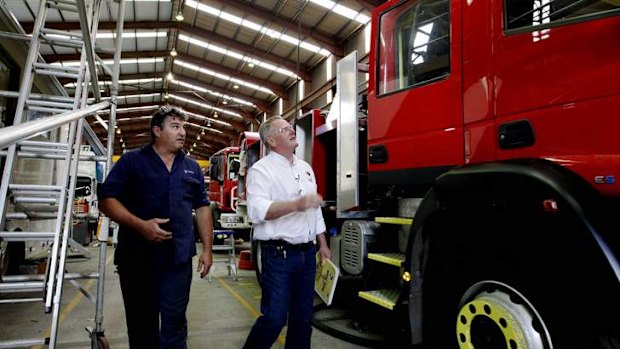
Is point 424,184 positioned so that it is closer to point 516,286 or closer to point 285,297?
point 516,286

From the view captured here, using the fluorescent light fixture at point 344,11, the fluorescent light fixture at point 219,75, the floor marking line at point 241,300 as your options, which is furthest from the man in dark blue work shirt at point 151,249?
the fluorescent light fixture at point 219,75

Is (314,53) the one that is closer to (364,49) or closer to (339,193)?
(364,49)

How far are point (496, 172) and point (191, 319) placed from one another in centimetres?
338

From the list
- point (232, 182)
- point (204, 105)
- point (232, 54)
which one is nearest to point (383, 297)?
point (232, 182)

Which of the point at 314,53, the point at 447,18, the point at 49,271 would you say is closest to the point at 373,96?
the point at 447,18

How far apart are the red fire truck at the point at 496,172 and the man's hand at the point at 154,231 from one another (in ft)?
4.53

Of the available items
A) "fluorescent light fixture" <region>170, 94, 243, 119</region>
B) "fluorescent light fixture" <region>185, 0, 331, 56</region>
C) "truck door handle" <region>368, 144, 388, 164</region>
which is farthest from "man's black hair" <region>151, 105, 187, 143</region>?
"fluorescent light fixture" <region>170, 94, 243, 119</region>

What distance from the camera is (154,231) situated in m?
2.11

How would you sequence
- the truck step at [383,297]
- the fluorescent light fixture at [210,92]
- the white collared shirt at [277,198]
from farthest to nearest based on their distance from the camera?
the fluorescent light fixture at [210,92]
the truck step at [383,297]
the white collared shirt at [277,198]

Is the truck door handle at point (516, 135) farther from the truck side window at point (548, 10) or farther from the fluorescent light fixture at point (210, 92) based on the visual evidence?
the fluorescent light fixture at point (210, 92)

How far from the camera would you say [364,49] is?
39.7 feet

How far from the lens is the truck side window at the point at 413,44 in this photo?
2654 millimetres

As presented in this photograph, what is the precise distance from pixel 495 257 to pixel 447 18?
153 cm

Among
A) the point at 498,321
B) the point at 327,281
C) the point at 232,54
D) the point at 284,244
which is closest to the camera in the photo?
the point at 498,321
